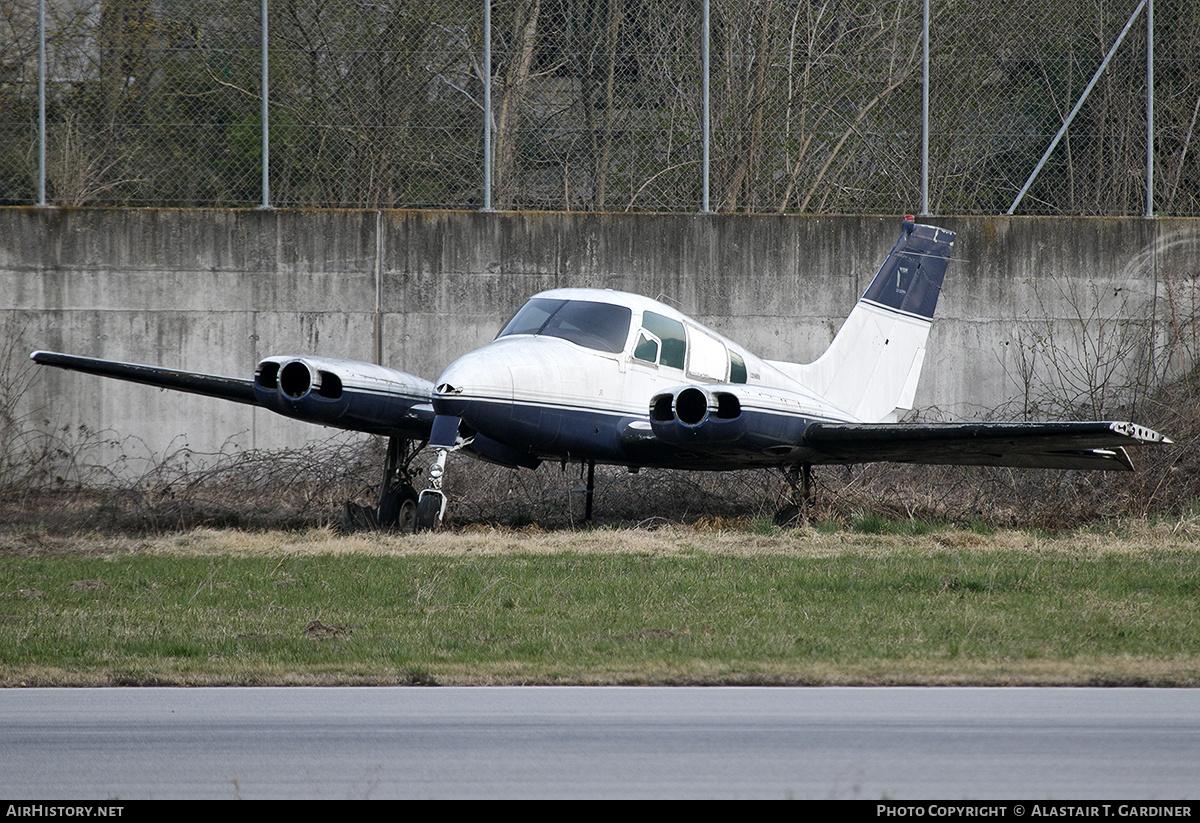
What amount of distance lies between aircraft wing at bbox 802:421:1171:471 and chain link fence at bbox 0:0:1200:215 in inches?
233

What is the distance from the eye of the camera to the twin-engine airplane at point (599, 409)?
11.5 meters

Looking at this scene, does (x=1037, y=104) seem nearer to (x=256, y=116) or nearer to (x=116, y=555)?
(x=256, y=116)

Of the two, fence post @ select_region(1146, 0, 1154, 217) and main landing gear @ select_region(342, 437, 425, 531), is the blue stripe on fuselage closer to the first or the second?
main landing gear @ select_region(342, 437, 425, 531)

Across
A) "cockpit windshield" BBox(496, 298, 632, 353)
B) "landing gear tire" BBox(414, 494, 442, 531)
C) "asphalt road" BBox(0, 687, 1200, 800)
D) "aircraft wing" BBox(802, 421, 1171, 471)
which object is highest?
"cockpit windshield" BBox(496, 298, 632, 353)

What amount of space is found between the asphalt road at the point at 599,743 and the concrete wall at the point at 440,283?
10.8 meters

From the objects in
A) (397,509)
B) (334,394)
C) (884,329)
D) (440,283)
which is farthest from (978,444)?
(440,283)

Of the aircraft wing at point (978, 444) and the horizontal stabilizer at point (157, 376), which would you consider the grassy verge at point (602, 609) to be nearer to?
the aircraft wing at point (978, 444)

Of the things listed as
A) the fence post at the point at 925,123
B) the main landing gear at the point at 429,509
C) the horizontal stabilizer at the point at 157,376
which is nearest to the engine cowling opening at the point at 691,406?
the main landing gear at the point at 429,509

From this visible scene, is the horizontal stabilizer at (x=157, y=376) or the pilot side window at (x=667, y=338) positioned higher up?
the pilot side window at (x=667, y=338)

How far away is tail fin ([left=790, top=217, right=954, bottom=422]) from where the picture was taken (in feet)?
49.1

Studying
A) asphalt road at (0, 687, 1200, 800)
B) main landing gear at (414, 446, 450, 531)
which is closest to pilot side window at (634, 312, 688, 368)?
main landing gear at (414, 446, 450, 531)

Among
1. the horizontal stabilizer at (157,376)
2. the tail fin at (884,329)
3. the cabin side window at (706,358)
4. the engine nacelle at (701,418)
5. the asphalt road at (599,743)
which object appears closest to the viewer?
the asphalt road at (599,743)

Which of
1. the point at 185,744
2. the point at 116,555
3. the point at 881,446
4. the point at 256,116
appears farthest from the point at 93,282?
the point at 185,744

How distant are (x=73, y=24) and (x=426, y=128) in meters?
5.16
